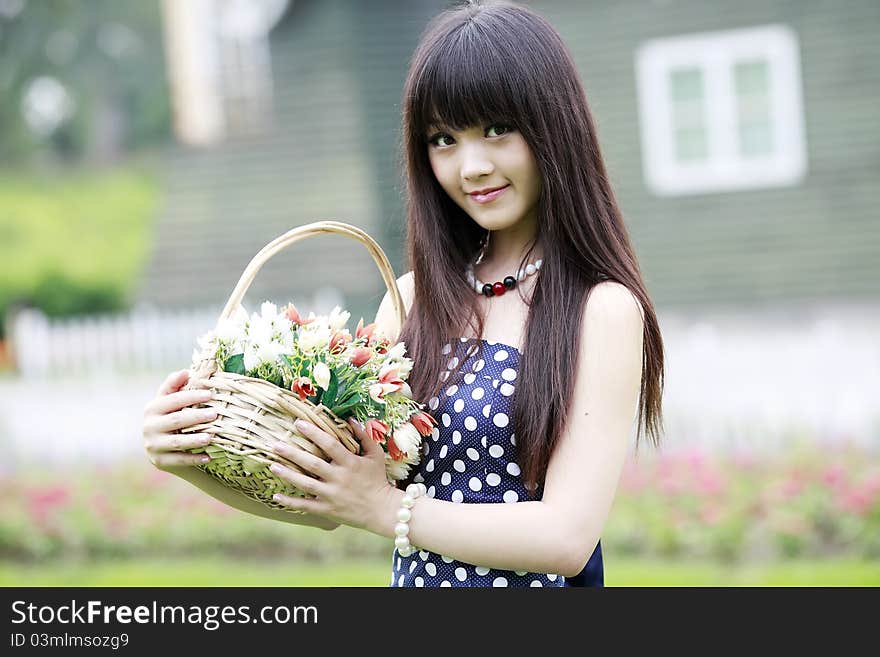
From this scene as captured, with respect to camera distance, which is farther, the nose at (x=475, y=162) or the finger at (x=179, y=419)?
the nose at (x=475, y=162)

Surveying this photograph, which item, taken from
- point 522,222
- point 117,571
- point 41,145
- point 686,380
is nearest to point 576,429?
point 522,222

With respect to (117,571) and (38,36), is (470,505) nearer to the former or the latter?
(117,571)

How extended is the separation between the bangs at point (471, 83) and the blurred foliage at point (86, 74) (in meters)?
10.7

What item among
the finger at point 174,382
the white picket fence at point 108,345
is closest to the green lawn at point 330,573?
the white picket fence at point 108,345

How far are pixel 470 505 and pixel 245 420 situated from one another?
0.40 metres

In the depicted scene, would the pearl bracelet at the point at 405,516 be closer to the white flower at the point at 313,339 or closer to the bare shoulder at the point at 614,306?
the white flower at the point at 313,339

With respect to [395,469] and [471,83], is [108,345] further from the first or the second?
[471,83]

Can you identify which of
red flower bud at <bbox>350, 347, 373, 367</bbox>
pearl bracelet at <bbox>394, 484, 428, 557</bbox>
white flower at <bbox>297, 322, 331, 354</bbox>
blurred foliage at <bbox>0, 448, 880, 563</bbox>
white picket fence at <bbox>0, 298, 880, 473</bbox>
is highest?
white flower at <bbox>297, 322, 331, 354</bbox>

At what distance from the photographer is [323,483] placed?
5.80ft

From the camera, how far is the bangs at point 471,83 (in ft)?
6.08

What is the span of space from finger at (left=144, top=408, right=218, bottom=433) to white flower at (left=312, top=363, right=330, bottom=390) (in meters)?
0.17

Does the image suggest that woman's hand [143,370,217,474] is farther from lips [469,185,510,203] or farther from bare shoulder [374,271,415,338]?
lips [469,185,510,203]

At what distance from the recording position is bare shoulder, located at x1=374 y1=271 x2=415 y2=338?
85.4 inches

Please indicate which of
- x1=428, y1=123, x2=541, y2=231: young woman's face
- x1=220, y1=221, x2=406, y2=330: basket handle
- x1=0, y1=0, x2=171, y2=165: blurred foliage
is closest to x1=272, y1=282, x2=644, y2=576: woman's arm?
x1=428, y1=123, x2=541, y2=231: young woman's face
